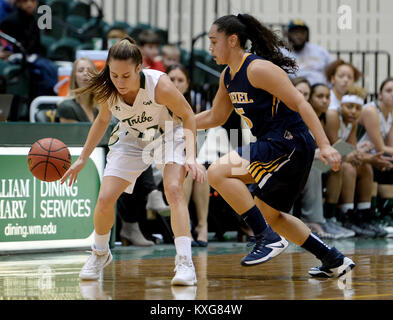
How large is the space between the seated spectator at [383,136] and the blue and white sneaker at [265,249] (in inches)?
168

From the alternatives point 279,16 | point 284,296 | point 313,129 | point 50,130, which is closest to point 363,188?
point 50,130

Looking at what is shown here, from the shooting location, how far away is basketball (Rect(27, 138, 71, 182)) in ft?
17.5

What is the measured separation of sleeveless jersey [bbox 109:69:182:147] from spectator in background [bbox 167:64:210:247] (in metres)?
2.63

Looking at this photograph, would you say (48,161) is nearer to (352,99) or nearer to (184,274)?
(184,274)

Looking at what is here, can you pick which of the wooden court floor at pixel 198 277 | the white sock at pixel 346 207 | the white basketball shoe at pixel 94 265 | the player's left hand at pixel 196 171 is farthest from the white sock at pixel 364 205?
the player's left hand at pixel 196 171

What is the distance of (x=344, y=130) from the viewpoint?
8.59 metres

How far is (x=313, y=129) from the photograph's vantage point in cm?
444

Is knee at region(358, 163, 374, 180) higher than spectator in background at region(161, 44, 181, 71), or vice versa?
spectator in background at region(161, 44, 181, 71)

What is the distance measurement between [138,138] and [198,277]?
1023mm

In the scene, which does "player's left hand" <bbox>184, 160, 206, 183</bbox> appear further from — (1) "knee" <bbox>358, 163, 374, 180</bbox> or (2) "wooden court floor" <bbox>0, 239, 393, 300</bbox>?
(1) "knee" <bbox>358, 163, 374, 180</bbox>

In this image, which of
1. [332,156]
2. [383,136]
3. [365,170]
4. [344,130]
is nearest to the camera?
[332,156]

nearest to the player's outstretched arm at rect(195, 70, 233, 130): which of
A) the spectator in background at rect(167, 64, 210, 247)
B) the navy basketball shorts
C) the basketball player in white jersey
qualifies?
the basketball player in white jersey

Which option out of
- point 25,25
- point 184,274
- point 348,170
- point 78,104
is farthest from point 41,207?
point 25,25
